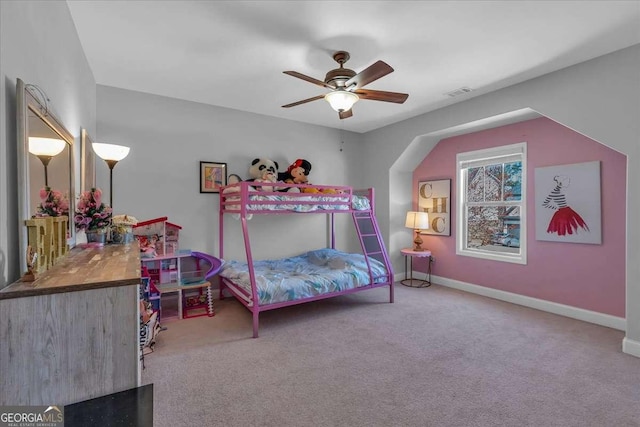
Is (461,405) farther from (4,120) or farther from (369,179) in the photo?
(369,179)

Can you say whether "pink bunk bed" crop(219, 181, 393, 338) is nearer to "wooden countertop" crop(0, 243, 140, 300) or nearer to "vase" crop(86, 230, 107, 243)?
"vase" crop(86, 230, 107, 243)

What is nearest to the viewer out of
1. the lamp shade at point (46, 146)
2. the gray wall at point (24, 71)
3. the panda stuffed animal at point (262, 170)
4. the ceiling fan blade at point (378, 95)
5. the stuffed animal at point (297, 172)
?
the gray wall at point (24, 71)

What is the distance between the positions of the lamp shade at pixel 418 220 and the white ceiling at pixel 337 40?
6.15 ft

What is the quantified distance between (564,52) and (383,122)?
2440 millimetres

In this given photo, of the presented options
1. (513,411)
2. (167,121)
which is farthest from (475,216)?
(167,121)

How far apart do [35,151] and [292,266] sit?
3045 mm

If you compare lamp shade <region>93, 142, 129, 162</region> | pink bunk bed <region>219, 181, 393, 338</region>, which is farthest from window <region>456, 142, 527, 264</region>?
lamp shade <region>93, 142, 129, 162</region>

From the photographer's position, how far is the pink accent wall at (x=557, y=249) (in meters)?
3.04

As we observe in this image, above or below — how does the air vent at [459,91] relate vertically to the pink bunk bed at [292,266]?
above

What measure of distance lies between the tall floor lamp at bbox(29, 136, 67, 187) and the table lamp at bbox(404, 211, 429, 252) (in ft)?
13.8

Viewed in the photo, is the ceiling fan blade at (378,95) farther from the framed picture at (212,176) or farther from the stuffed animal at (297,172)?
the framed picture at (212,176)

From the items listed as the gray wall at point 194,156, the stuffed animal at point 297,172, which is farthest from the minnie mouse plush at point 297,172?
the gray wall at point 194,156

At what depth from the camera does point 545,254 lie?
3592 mm

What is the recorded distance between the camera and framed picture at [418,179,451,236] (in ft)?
15.1
